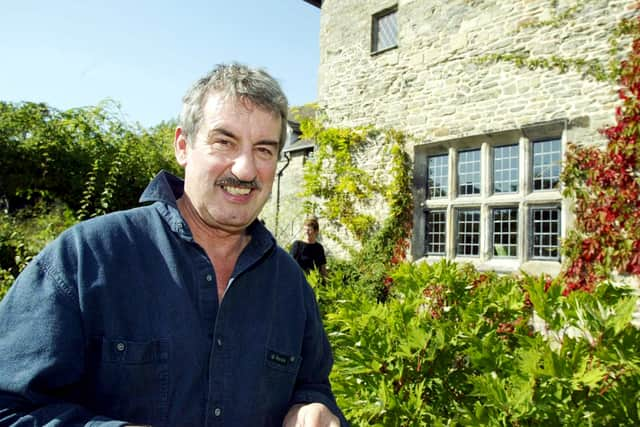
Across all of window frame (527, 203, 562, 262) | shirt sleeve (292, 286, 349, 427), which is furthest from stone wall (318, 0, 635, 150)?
shirt sleeve (292, 286, 349, 427)

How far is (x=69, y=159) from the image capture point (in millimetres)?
9531

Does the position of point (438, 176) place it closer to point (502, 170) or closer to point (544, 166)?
point (502, 170)

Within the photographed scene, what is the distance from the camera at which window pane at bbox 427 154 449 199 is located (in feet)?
27.4

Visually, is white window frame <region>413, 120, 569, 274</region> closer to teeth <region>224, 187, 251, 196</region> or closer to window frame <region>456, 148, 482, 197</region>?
window frame <region>456, 148, 482, 197</region>

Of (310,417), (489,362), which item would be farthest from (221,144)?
(489,362)

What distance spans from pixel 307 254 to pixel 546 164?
3.81 m

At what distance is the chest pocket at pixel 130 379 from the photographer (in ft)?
3.87

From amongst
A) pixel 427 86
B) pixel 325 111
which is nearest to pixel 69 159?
pixel 325 111

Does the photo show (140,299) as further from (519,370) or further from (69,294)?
(519,370)

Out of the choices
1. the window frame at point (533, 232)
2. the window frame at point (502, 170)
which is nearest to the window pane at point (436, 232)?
the window frame at point (502, 170)

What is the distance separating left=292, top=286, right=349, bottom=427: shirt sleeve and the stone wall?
6189 millimetres

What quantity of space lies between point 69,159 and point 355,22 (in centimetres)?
637

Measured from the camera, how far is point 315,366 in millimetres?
1602

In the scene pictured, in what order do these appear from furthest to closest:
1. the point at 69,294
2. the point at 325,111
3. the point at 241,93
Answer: the point at 325,111 → the point at 241,93 → the point at 69,294
